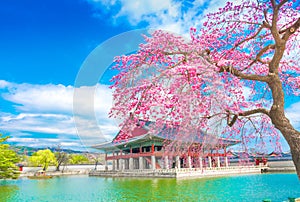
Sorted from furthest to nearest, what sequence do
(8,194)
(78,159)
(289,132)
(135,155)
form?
(78,159), (135,155), (8,194), (289,132)

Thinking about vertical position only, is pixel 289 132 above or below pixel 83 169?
above

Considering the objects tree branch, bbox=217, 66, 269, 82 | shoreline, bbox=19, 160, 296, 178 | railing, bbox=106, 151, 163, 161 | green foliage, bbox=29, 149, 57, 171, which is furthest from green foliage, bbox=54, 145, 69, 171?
tree branch, bbox=217, 66, 269, 82

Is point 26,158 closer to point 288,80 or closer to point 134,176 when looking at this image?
point 134,176

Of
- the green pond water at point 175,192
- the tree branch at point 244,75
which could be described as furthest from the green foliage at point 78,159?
the tree branch at point 244,75

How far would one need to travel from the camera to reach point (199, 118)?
15.0 feet

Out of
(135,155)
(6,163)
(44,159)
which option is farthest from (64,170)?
(6,163)

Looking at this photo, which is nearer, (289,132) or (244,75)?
(289,132)

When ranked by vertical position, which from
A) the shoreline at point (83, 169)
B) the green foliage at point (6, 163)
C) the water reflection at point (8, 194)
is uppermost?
the green foliage at point (6, 163)

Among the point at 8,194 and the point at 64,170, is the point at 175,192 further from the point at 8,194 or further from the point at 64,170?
the point at 64,170

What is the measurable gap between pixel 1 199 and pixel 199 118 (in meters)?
14.6

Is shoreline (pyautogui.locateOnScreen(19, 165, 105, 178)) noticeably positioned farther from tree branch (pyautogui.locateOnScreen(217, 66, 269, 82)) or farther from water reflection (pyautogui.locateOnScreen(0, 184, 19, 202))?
tree branch (pyautogui.locateOnScreen(217, 66, 269, 82))

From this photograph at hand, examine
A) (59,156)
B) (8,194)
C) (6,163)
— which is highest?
(59,156)

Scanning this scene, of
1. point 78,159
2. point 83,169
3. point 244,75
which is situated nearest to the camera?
point 244,75

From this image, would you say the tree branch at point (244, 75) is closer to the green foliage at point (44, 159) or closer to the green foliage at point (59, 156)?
the green foliage at point (44, 159)
